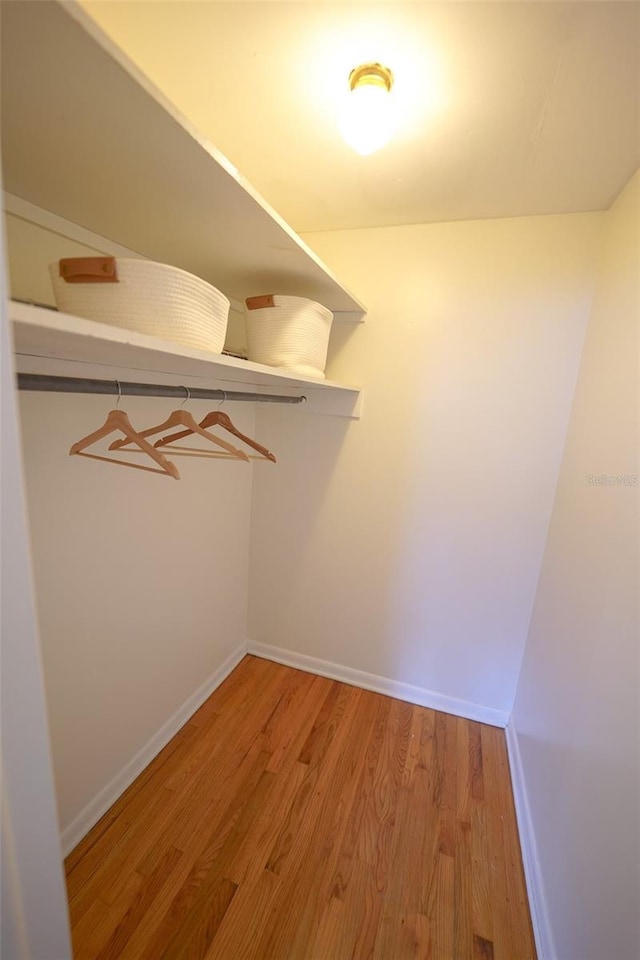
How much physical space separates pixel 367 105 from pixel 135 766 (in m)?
2.20

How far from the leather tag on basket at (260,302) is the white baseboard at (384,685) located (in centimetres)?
176

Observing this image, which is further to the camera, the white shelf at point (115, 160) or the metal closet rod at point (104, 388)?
the metal closet rod at point (104, 388)

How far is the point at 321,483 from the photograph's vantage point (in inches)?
74.7

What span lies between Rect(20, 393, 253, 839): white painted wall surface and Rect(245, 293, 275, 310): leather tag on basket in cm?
46

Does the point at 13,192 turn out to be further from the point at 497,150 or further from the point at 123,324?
the point at 497,150

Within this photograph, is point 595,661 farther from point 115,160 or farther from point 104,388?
point 115,160

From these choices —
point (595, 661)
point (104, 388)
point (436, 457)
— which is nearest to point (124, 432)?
point (104, 388)

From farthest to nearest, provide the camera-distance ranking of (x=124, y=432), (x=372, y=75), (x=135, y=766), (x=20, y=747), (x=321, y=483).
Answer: (x=321, y=483) → (x=135, y=766) → (x=124, y=432) → (x=372, y=75) → (x=20, y=747)

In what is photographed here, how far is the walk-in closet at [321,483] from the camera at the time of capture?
0.73 m

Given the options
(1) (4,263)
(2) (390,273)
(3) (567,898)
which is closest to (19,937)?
(1) (4,263)

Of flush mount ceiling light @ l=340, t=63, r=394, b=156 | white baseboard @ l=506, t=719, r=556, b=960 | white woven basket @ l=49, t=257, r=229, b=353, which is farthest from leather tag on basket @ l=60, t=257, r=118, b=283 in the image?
white baseboard @ l=506, t=719, r=556, b=960

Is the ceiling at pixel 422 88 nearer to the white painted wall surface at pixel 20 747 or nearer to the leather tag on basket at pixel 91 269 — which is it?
the leather tag on basket at pixel 91 269

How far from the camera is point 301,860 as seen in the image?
3.99ft

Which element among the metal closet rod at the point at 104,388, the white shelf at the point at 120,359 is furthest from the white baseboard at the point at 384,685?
the metal closet rod at the point at 104,388
